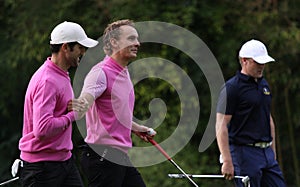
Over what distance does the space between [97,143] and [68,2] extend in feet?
17.3

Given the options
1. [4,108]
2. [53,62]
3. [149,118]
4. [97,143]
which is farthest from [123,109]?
[4,108]

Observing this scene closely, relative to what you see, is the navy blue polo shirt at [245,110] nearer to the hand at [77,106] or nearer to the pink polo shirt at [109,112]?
the pink polo shirt at [109,112]

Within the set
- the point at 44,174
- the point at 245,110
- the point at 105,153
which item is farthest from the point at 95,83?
the point at 245,110

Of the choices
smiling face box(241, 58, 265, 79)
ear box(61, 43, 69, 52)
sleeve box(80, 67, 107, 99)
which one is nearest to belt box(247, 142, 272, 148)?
smiling face box(241, 58, 265, 79)

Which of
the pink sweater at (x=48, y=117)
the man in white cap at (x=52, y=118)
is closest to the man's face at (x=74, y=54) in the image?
the man in white cap at (x=52, y=118)

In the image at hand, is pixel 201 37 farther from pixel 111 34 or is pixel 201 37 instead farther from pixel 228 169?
pixel 111 34

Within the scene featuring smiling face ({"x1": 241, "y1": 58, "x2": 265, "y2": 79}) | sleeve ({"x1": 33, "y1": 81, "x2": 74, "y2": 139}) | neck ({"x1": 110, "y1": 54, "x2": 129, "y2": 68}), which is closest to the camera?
sleeve ({"x1": 33, "y1": 81, "x2": 74, "y2": 139})

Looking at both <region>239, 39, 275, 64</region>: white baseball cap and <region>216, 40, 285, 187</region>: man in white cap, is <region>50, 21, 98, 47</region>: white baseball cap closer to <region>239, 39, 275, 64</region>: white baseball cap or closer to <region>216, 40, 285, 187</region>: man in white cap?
<region>216, 40, 285, 187</region>: man in white cap

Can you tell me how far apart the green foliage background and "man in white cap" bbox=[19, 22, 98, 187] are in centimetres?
468

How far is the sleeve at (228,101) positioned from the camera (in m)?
6.12

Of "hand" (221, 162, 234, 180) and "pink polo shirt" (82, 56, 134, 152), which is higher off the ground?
"pink polo shirt" (82, 56, 134, 152)

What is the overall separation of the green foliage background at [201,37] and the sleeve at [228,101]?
3.44 meters

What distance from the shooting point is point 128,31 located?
560 cm

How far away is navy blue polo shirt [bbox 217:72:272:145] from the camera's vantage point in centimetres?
616
